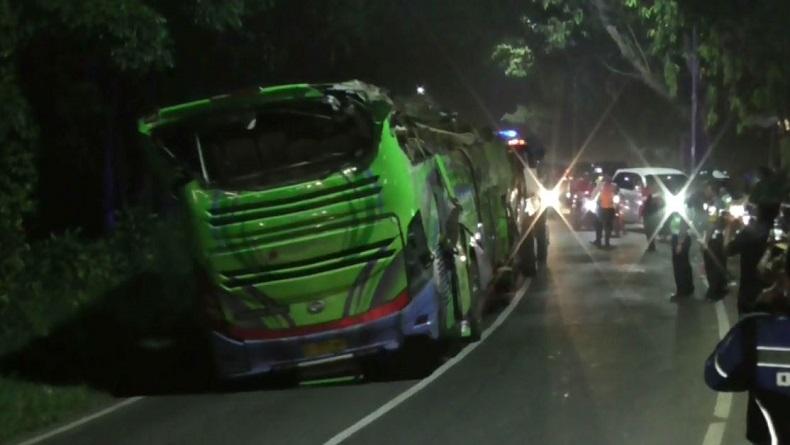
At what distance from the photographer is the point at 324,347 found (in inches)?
464

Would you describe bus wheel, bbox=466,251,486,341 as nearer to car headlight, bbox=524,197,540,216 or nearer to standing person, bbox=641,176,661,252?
car headlight, bbox=524,197,540,216

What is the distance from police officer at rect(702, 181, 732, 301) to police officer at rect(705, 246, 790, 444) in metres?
14.8

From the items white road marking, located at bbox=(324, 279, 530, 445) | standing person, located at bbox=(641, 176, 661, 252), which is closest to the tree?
standing person, located at bbox=(641, 176, 661, 252)

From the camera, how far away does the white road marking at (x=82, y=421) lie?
41.9 ft

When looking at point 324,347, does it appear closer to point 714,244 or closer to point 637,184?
point 714,244

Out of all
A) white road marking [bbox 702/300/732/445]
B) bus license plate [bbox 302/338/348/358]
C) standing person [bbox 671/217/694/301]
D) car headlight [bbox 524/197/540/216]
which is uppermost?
bus license plate [bbox 302/338/348/358]

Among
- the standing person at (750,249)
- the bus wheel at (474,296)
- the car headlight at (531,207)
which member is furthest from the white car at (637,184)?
the bus wheel at (474,296)

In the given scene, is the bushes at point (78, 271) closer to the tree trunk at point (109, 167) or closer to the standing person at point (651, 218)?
the tree trunk at point (109, 167)

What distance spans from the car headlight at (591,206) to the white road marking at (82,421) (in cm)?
1843

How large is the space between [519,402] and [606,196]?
18.3 meters

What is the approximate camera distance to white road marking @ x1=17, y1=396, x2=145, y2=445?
41.9ft

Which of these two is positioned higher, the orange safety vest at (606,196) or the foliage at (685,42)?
the foliage at (685,42)

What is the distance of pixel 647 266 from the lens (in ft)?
88.0

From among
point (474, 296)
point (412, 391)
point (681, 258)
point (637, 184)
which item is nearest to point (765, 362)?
point (412, 391)
